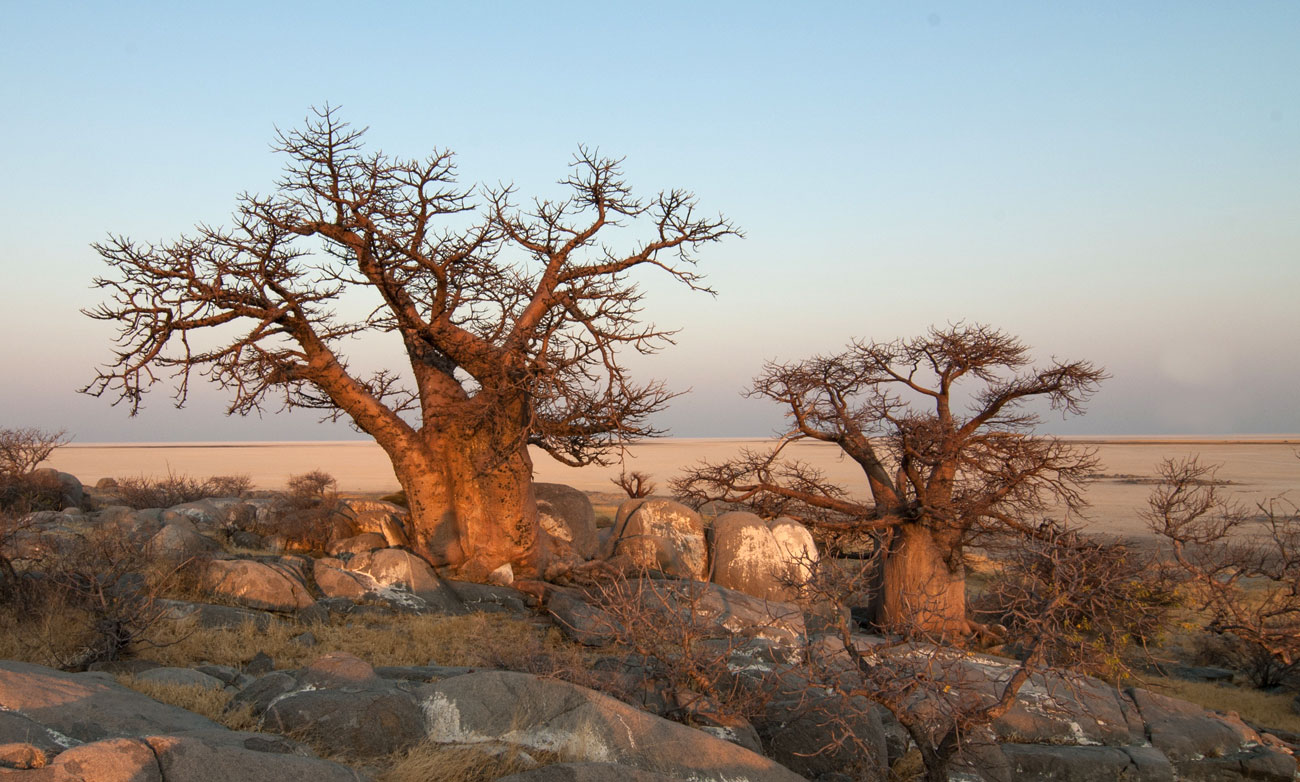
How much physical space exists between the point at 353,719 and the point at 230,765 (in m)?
1.37

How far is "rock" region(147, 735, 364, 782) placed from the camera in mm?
4164

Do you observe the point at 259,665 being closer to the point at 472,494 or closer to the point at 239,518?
the point at 472,494

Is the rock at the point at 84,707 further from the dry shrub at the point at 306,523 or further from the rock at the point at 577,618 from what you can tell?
the dry shrub at the point at 306,523

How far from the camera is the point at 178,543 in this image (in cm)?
1198

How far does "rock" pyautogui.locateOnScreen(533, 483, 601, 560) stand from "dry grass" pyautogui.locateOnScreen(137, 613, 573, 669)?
12.3 ft

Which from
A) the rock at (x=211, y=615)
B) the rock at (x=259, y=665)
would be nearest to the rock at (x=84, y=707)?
the rock at (x=259, y=665)

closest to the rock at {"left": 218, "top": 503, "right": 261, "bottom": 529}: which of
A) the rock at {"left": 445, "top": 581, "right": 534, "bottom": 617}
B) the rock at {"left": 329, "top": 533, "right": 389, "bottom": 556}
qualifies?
the rock at {"left": 329, "top": 533, "right": 389, "bottom": 556}

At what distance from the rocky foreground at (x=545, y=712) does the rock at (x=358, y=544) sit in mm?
1180

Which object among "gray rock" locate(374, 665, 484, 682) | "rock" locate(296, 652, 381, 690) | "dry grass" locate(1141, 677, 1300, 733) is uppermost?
"rock" locate(296, 652, 381, 690)

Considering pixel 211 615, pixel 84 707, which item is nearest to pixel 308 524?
pixel 211 615

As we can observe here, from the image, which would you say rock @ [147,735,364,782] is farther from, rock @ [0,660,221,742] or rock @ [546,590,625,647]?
rock @ [546,590,625,647]

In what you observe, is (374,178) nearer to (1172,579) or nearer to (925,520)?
(925,520)

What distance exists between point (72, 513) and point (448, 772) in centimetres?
1420

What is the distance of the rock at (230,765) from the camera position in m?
4.16
